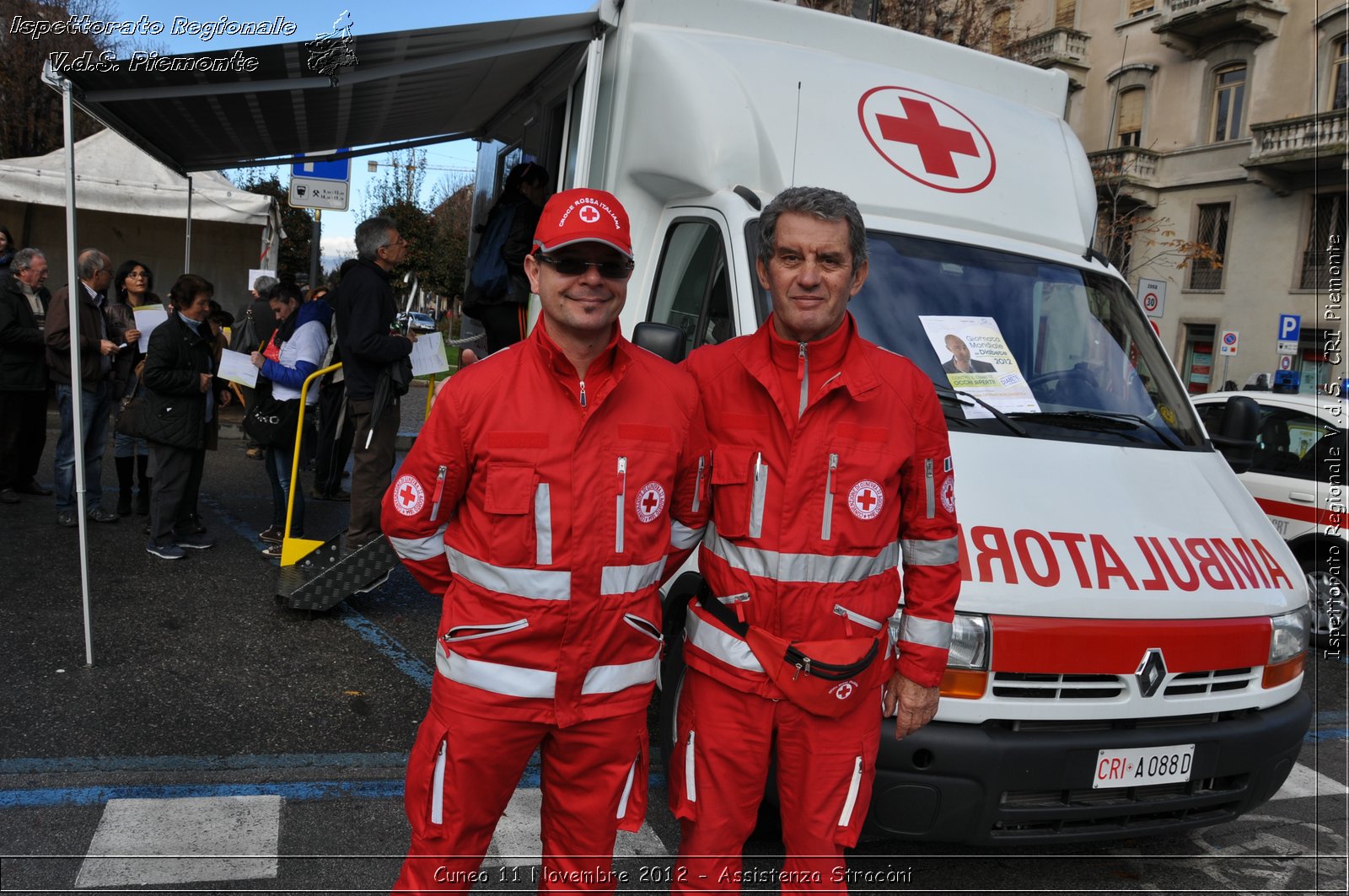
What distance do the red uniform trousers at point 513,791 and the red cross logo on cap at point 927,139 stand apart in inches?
111

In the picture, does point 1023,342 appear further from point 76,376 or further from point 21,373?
point 21,373

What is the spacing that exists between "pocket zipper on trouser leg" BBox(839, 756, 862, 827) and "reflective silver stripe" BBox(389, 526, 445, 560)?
1204mm

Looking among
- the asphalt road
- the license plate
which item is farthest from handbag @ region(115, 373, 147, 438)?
the license plate

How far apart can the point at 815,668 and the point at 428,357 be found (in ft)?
14.2

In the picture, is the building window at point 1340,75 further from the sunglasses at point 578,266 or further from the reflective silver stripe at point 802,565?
the sunglasses at point 578,266

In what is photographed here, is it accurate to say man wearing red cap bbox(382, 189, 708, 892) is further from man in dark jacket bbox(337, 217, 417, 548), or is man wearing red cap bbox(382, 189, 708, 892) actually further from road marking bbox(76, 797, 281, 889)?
man in dark jacket bbox(337, 217, 417, 548)

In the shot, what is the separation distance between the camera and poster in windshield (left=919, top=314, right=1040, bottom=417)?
371 centimetres

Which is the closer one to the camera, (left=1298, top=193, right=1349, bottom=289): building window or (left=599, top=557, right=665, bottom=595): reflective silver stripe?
(left=599, top=557, right=665, bottom=595): reflective silver stripe

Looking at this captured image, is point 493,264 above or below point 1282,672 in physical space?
above

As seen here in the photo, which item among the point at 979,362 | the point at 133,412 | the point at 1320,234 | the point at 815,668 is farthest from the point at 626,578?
the point at 1320,234

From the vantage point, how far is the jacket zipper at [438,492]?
236 centimetres

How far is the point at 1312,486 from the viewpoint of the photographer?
23.2ft

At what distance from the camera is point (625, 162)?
4.56 metres

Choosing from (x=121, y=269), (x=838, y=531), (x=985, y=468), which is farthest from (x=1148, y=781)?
(x=121, y=269)
